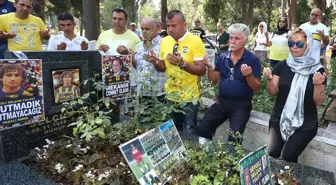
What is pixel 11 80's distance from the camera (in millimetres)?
2271

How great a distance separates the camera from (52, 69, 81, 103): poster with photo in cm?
270

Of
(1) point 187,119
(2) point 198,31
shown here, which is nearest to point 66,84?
(1) point 187,119

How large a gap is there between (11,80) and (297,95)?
2452 millimetres

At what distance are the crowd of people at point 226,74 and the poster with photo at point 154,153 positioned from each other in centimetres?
39

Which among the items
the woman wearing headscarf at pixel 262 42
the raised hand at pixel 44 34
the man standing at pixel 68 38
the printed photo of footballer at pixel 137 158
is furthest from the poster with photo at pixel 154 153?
the woman wearing headscarf at pixel 262 42

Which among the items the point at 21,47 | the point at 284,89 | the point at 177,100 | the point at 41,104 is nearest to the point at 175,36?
the point at 177,100

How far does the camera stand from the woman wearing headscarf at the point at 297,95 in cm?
269

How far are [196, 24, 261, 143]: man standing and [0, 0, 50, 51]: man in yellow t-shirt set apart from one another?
2356 millimetres

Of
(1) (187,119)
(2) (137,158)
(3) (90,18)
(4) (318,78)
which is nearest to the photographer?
(2) (137,158)

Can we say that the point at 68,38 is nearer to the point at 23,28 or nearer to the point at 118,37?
the point at 23,28

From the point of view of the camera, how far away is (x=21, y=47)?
3.88 m

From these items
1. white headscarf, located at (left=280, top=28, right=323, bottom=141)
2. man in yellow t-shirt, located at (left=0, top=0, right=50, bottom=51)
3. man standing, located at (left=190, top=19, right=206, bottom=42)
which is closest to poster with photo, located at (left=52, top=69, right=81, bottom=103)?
man in yellow t-shirt, located at (left=0, top=0, right=50, bottom=51)

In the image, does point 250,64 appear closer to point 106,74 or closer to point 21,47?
point 106,74

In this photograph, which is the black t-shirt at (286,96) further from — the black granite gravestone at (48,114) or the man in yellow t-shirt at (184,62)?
the black granite gravestone at (48,114)
